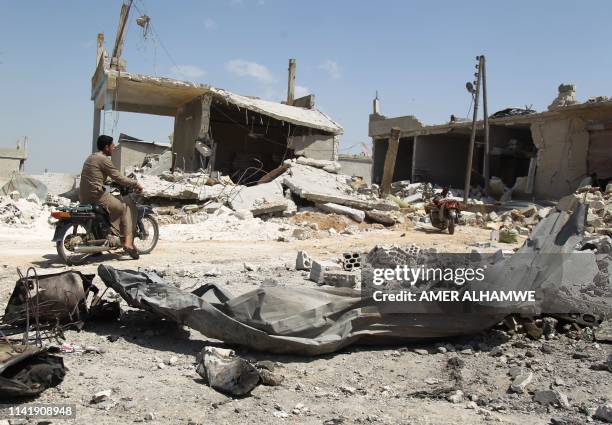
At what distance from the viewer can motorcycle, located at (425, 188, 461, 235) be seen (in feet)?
40.6

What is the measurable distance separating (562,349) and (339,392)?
6.21 ft

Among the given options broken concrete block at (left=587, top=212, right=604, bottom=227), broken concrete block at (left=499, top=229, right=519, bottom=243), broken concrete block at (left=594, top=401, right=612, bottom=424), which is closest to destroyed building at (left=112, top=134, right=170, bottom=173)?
broken concrete block at (left=499, top=229, right=519, bottom=243)

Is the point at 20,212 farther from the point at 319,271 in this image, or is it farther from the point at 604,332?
the point at 604,332

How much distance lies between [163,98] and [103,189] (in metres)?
10.5

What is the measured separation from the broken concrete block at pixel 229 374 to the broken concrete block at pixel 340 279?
2.35 meters

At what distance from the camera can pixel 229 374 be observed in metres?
3.47

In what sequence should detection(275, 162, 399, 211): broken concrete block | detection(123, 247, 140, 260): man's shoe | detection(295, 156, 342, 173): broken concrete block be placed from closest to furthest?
detection(123, 247, 140, 260): man's shoe → detection(275, 162, 399, 211): broken concrete block → detection(295, 156, 342, 173): broken concrete block

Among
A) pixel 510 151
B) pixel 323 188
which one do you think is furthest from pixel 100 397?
pixel 510 151

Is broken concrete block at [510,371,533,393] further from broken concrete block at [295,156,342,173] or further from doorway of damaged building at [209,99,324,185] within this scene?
doorway of damaged building at [209,99,324,185]

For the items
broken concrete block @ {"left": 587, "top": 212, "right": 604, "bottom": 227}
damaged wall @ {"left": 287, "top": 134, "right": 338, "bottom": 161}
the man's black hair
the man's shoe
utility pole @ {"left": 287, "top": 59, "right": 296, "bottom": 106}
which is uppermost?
utility pole @ {"left": 287, "top": 59, "right": 296, "bottom": 106}

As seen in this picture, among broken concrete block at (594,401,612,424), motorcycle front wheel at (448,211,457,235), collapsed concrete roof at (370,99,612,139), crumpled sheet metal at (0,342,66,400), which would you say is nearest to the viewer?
crumpled sheet metal at (0,342,66,400)

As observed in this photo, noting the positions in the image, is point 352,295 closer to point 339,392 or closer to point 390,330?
point 390,330

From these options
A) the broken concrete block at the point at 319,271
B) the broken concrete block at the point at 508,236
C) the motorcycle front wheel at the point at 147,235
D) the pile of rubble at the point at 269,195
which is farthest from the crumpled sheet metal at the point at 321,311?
the pile of rubble at the point at 269,195

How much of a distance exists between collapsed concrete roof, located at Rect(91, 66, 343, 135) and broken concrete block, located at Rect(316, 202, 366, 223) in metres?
4.23
